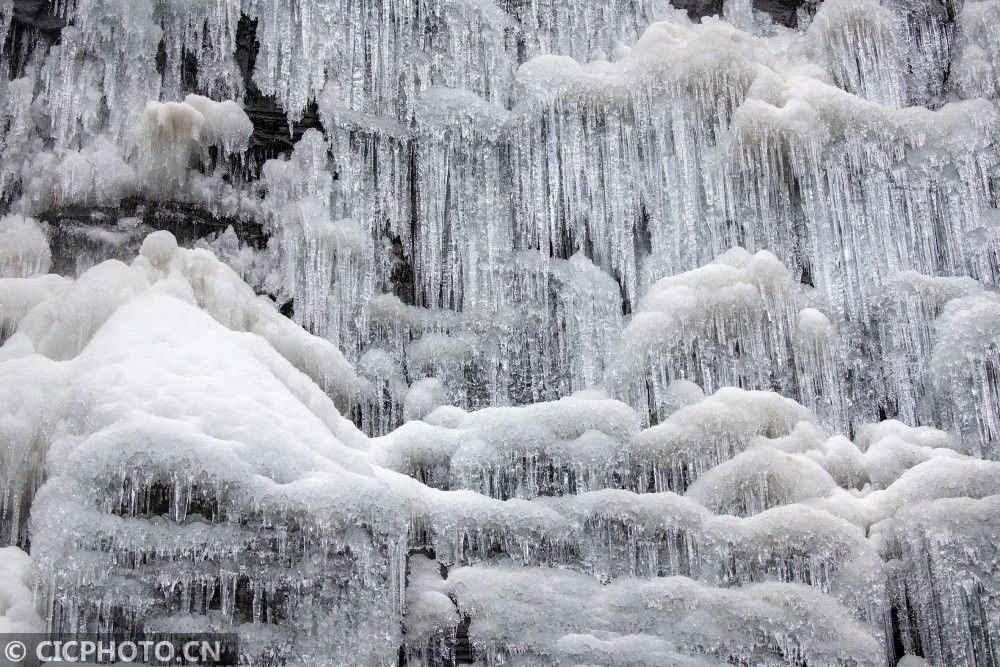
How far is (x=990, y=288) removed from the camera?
32.7 ft

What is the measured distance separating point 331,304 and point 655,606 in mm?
4430

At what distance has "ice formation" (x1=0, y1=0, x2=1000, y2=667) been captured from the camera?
637 centimetres

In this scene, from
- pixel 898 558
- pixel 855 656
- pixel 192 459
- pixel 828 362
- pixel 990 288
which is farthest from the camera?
pixel 990 288

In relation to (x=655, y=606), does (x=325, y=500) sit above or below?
above

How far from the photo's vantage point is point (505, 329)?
9914 millimetres

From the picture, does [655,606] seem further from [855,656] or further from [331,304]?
[331,304]

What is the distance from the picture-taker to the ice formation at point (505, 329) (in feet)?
20.9

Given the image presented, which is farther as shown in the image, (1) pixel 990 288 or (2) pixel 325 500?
(1) pixel 990 288

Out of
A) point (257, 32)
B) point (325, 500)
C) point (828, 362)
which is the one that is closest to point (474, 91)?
point (257, 32)

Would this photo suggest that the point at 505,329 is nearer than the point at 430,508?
No

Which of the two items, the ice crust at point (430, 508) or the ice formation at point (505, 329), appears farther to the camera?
the ice formation at point (505, 329)

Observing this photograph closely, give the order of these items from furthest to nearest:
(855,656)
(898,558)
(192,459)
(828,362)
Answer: (828,362) → (898,558) → (855,656) → (192,459)

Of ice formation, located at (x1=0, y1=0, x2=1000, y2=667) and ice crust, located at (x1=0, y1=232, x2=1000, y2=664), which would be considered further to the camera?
ice formation, located at (x1=0, y1=0, x2=1000, y2=667)

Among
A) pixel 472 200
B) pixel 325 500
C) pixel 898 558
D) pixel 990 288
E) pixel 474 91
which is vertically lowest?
pixel 898 558
